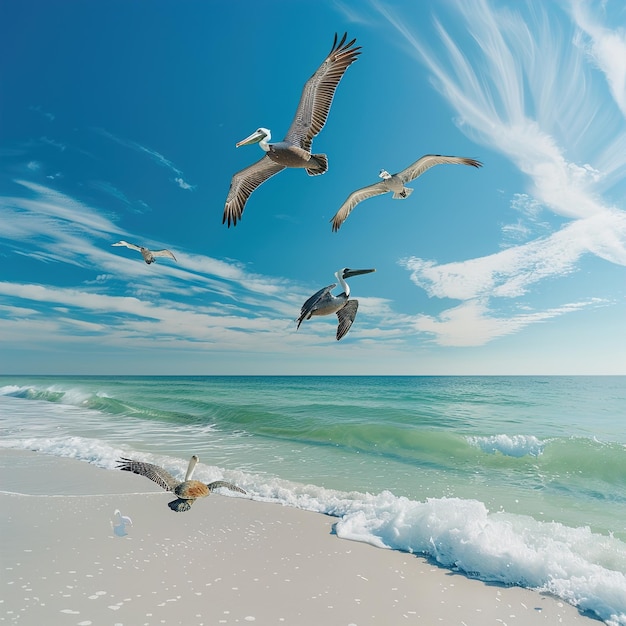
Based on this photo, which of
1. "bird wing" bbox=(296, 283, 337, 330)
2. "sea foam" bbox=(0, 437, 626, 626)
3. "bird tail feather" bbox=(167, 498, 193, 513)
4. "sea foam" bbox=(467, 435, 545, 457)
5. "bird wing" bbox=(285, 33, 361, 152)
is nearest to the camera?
"bird wing" bbox=(296, 283, 337, 330)

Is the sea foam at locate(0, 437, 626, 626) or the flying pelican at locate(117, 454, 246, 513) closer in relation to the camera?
the flying pelican at locate(117, 454, 246, 513)

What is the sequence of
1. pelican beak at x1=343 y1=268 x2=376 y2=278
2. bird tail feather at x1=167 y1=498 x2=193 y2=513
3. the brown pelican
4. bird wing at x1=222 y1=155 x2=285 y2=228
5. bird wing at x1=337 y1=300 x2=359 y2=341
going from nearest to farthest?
1. pelican beak at x1=343 y1=268 x2=376 y2=278
2. bird wing at x1=337 y1=300 x2=359 y2=341
3. bird tail feather at x1=167 y1=498 x2=193 y2=513
4. the brown pelican
5. bird wing at x1=222 y1=155 x2=285 y2=228

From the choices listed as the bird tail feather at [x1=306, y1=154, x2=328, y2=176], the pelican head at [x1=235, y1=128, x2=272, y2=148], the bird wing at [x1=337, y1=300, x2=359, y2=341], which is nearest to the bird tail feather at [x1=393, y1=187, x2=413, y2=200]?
the bird tail feather at [x1=306, y1=154, x2=328, y2=176]

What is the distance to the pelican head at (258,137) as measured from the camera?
4121 millimetres

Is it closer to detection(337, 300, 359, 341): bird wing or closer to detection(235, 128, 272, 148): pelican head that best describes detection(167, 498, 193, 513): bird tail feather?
detection(337, 300, 359, 341): bird wing

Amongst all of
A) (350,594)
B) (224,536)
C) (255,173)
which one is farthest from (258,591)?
(255,173)

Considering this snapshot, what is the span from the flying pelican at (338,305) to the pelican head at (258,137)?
158 centimetres

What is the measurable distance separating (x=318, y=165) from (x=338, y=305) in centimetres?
224

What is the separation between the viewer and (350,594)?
556cm

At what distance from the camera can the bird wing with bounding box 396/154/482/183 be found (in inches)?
260

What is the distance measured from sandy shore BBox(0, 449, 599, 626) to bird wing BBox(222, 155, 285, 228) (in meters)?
4.55

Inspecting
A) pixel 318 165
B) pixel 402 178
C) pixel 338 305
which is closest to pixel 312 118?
pixel 318 165

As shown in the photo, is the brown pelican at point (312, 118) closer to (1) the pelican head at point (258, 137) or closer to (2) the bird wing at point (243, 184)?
(1) the pelican head at point (258, 137)

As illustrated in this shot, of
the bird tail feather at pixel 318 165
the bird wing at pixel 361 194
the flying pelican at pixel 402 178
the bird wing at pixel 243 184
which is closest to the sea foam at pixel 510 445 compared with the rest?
the bird wing at pixel 361 194
